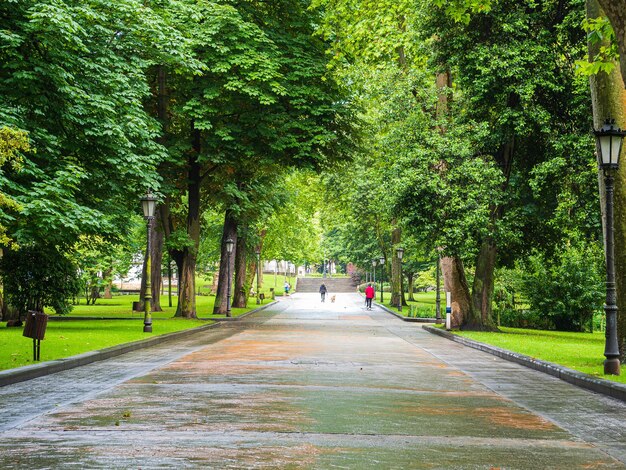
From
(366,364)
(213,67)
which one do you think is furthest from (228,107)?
(366,364)

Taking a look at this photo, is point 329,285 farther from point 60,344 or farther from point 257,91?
point 60,344

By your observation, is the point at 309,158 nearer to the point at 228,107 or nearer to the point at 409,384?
the point at 228,107

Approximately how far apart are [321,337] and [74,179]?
30.2 ft

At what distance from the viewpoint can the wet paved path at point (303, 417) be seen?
268 inches

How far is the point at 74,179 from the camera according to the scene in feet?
70.1

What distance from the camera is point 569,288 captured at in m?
39.4

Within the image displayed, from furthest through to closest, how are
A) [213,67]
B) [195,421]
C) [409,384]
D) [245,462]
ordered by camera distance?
[213,67], [409,384], [195,421], [245,462]

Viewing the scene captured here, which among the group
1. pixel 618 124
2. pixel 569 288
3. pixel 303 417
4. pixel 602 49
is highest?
pixel 602 49

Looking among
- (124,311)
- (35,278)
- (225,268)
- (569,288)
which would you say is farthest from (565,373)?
(124,311)

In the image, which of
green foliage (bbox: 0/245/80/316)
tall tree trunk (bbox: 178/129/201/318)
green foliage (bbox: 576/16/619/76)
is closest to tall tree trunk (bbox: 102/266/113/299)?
tall tree trunk (bbox: 178/129/201/318)

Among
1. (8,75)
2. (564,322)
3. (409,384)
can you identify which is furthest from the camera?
(564,322)

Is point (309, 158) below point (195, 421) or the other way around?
the other way around

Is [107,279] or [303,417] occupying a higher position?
[107,279]

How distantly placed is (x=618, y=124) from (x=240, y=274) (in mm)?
36402
